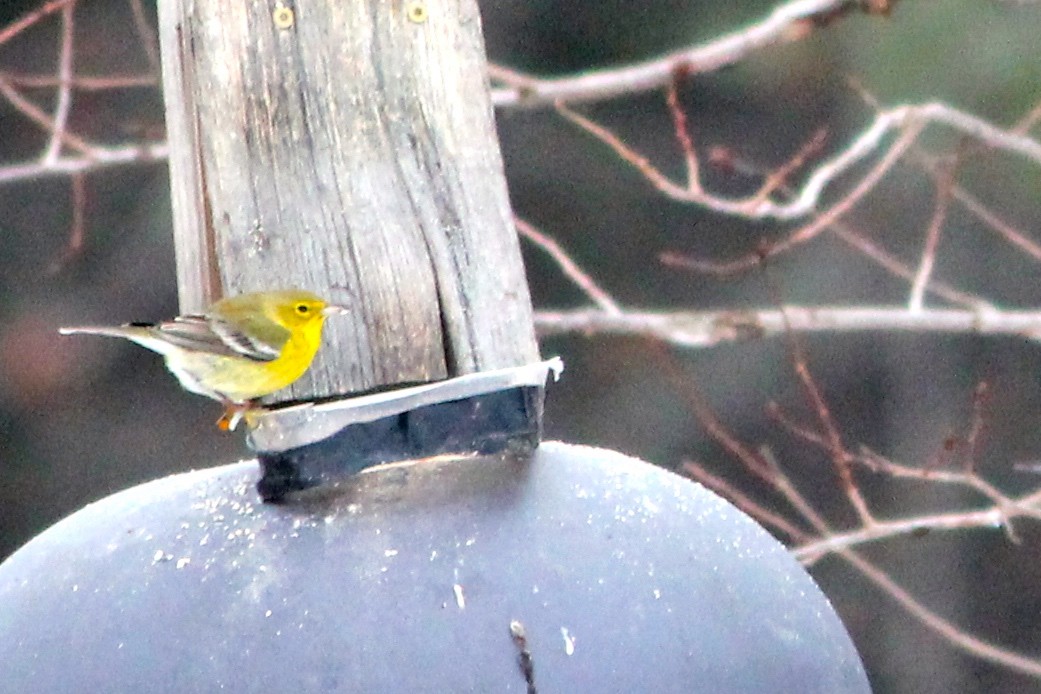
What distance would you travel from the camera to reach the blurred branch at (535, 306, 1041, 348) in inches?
208

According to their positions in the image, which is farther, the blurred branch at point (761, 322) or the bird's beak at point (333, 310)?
the blurred branch at point (761, 322)

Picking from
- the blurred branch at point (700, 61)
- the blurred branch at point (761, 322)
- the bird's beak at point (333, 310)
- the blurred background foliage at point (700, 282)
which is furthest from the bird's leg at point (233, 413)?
the blurred background foliage at point (700, 282)

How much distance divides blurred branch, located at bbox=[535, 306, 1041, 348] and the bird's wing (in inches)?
83.1

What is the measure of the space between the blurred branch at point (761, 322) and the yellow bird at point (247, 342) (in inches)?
80.7

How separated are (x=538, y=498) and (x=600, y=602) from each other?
0.25 m

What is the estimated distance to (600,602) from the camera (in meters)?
2.42

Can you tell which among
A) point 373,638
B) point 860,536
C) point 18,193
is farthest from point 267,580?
point 18,193

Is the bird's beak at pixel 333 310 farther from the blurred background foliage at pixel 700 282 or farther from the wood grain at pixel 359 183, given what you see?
the blurred background foliage at pixel 700 282

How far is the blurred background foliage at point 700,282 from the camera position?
998 cm

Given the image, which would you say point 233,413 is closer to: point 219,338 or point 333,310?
point 219,338

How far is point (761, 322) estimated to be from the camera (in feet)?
17.8

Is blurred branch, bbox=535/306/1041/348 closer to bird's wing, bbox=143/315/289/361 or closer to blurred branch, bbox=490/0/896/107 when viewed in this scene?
blurred branch, bbox=490/0/896/107

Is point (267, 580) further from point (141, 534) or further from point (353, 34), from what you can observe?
point (353, 34)

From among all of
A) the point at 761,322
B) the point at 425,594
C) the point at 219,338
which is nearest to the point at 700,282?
the point at 761,322
